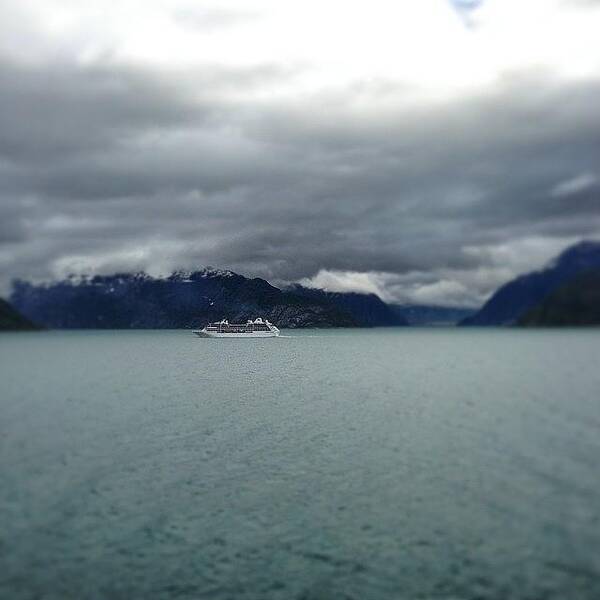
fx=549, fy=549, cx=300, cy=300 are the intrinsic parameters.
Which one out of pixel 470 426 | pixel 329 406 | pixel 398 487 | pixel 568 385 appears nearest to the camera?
pixel 398 487

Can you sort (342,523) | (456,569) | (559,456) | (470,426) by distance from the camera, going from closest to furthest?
1. (456,569)
2. (342,523)
3. (559,456)
4. (470,426)

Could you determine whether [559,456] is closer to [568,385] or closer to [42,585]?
[42,585]

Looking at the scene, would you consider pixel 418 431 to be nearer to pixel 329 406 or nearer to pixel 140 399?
pixel 329 406

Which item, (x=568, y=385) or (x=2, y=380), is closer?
(x=568, y=385)

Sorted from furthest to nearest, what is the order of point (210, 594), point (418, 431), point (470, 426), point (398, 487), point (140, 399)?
point (140, 399) < point (470, 426) < point (418, 431) < point (398, 487) < point (210, 594)


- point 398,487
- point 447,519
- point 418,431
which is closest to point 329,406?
point 418,431

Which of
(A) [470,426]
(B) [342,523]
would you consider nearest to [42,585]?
(B) [342,523]
